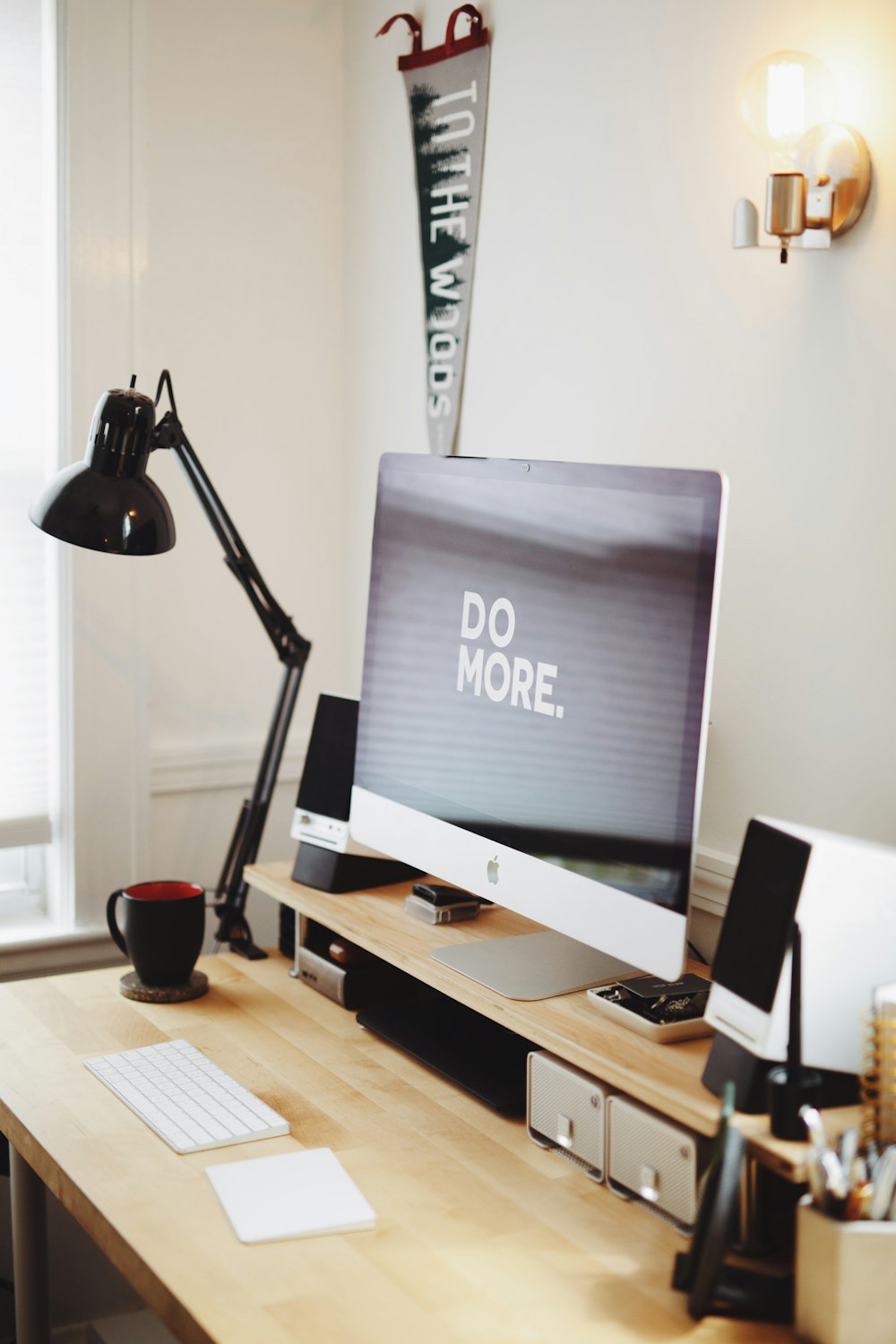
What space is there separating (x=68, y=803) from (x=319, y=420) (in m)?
0.75

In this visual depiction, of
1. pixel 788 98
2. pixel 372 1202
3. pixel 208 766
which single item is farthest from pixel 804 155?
pixel 208 766

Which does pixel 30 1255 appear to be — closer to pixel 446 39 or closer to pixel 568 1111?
pixel 568 1111

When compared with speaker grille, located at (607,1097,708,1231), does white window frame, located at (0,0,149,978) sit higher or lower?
higher

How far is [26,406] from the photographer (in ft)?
6.66

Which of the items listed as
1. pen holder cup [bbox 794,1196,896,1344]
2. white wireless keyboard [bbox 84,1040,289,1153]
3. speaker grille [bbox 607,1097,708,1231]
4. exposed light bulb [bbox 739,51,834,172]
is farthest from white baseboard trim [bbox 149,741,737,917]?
pen holder cup [bbox 794,1196,896,1344]

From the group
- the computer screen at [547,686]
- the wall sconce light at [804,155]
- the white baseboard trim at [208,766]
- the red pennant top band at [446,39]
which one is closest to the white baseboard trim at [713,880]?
the computer screen at [547,686]

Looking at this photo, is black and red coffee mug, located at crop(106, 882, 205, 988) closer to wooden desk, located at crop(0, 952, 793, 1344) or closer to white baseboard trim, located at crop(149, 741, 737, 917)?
wooden desk, located at crop(0, 952, 793, 1344)

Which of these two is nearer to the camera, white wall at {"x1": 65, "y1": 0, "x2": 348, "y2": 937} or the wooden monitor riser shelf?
the wooden monitor riser shelf

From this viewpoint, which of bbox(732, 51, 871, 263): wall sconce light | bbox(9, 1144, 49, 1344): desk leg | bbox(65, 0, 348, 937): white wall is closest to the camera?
bbox(732, 51, 871, 263): wall sconce light

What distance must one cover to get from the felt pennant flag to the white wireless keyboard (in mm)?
988

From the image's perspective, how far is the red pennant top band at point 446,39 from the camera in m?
1.90

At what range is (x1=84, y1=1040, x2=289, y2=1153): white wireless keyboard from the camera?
130 centimetres

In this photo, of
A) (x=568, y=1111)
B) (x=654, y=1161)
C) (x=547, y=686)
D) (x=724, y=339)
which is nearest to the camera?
(x=654, y=1161)

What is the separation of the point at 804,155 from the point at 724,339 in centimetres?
23
